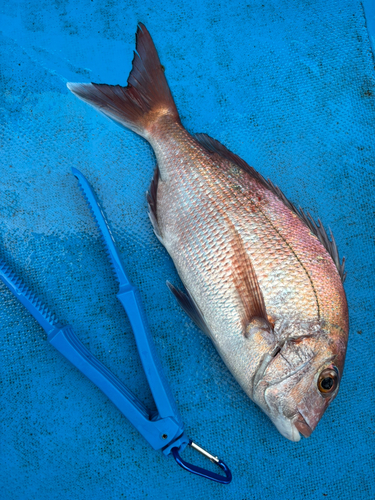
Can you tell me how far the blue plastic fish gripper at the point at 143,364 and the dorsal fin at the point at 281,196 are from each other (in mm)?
491

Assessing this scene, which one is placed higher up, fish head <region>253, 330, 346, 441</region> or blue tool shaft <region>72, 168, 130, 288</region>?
blue tool shaft <region>72, 168, 130, 288</region>

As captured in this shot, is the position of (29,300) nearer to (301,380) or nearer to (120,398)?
(120,398)

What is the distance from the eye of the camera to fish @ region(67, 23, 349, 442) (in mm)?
1136

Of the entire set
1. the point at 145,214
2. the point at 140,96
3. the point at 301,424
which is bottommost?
the point at 301,424

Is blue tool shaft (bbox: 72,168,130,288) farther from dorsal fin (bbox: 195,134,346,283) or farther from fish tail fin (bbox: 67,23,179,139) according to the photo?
dorsal fin (bbox: 195,134,346,283)

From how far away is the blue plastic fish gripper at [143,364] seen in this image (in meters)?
1.25

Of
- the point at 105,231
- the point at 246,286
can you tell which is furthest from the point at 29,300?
the point at 246,286

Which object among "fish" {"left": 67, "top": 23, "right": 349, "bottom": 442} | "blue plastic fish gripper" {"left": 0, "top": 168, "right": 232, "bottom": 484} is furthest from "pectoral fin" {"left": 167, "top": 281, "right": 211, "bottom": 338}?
"blue plastic fish gripper" {"left": 0, "top": 168, "right": 232, "bottom": 484}

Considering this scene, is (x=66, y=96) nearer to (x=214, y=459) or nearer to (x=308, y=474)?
(x=214, y=459)

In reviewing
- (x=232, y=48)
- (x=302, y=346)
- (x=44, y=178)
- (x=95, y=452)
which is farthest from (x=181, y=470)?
(x=232, y=48)

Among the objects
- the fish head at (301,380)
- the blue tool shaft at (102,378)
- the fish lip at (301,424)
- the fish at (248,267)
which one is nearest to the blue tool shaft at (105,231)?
the fish at (248,267)

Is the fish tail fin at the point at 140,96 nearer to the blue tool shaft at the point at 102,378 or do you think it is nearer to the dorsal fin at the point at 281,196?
the dorsal fin at the point at 281,196

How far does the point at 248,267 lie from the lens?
1.17 meters

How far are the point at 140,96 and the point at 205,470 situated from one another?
4.60ft
